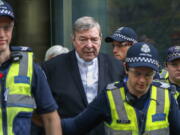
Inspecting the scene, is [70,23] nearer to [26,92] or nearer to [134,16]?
[134,16]

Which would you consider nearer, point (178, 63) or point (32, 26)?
point (178, 63)

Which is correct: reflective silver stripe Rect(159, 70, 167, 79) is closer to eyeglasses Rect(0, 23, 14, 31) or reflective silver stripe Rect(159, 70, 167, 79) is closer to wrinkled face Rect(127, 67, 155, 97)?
wrinkled face Rect(127, 67, 155, 97)

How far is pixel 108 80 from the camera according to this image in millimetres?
4461

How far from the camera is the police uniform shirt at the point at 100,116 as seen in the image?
12.1 ft

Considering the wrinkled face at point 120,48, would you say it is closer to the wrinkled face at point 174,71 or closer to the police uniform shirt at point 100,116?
the wrinkled face at point 174,71

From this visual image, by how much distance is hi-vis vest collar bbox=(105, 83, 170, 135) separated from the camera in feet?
12.0

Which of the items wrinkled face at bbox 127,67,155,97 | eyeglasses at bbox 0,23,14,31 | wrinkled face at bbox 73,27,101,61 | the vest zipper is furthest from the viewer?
wrinkled face at bbox 73,27,101,61

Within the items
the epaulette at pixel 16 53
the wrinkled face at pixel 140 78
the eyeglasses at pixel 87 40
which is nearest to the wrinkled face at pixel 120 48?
the eyeglasses at pixel 87 40

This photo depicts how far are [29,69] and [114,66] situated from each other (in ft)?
4.27

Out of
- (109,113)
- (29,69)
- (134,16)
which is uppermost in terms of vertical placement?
(134,16)

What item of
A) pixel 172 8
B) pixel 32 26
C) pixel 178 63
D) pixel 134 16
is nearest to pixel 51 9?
pixel 32 26

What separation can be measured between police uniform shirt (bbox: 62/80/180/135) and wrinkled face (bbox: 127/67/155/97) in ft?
0.33

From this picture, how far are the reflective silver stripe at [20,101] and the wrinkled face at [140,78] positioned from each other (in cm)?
70

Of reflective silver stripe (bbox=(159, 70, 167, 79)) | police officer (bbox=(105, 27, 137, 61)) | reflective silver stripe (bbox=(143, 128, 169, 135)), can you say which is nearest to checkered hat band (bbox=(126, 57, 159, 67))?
reflective silver stripe (bbox=(143, 128, 169, 135))
